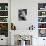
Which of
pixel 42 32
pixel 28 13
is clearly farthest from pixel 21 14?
pixel 42 32

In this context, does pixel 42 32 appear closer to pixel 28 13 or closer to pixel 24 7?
pixel 28 13

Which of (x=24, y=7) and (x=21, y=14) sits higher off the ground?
(x=24, y=7)

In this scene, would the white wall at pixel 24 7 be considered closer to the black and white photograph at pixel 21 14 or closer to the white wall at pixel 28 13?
the white wall at pixel 28 13

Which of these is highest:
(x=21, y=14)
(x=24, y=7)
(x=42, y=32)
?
(x=24, y=7)

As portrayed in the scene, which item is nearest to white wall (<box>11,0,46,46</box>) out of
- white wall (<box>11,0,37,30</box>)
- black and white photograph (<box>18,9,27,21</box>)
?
white wall (<box>11,0,37,30</box>)

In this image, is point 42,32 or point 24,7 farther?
point 42,32

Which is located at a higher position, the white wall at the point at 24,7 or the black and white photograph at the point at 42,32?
the white wall at the point at 24,7

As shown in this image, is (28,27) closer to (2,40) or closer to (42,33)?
(42,33)

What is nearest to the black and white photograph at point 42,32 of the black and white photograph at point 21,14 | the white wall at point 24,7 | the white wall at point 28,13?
the white wall at point 28,13

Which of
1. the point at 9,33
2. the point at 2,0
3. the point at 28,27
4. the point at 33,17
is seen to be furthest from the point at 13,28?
the point at 2,0

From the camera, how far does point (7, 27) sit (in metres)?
6.40

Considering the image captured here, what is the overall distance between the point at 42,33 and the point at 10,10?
6.56ft

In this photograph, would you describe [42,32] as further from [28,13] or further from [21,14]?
[21,14]

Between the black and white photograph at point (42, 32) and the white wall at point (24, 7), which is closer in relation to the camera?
the white wall at point (24, 7)
